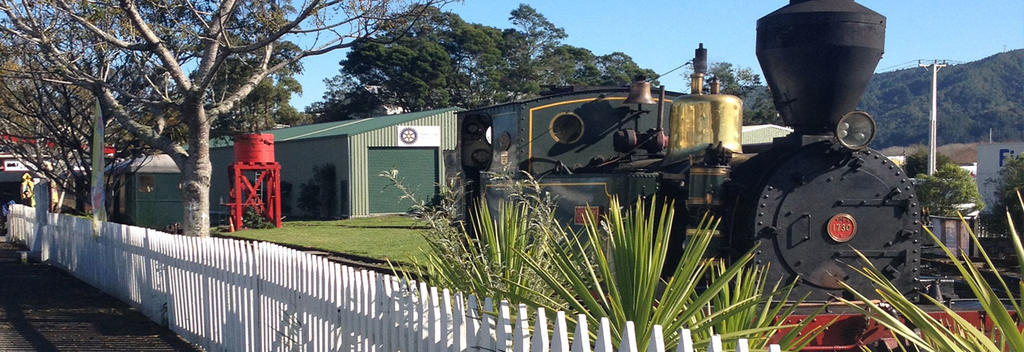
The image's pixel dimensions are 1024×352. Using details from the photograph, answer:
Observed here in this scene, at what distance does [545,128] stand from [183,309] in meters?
3.85

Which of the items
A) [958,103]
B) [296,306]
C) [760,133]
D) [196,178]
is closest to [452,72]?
[760,133]

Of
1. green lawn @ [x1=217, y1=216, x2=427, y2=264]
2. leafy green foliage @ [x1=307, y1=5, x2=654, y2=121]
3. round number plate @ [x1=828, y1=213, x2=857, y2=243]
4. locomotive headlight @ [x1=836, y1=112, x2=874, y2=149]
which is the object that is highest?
leafy green foliage @ [x1=307, y1=5, x2=654, y2=121]

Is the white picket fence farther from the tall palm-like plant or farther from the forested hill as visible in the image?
the forested hill

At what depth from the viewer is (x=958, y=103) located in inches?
6078

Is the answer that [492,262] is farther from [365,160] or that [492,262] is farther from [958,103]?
[958,103]

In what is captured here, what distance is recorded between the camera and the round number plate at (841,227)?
612 centimetres

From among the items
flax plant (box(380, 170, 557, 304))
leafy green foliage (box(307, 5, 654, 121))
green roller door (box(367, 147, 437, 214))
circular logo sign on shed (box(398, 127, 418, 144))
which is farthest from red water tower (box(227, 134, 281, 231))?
leafy green foliage (box(307, 5, 654, 121))

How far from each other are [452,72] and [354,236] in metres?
36.4

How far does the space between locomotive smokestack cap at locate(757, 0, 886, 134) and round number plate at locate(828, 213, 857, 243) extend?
0.64m

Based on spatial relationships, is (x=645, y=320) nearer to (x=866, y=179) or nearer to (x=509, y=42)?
(x=866, y=179)

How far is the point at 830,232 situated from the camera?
6.12m

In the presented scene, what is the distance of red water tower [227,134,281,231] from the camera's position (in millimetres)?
23516

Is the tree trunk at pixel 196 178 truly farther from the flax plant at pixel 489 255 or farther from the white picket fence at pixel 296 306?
the flax plant at pixel 489 255

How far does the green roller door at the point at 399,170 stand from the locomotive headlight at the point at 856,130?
76.0 feet
